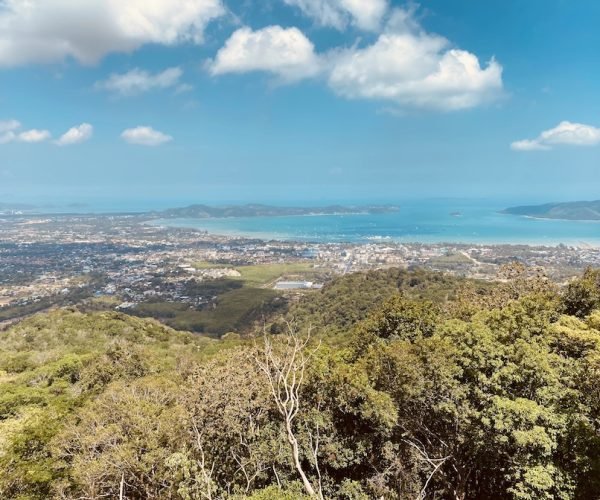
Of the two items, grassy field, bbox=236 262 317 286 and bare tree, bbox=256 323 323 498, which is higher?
bare tree, bbox=256 323 323 498

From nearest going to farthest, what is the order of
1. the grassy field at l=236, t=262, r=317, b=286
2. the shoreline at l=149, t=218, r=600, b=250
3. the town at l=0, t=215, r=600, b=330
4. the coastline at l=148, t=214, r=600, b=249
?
the town at l=0, t=215, r=600, b=330 → the grassy field at l=236, t=262, r=317, b=286 → the shoreline at l=149, t=218, r=600, b=250 → the coastline at l=148, t=214, r=600, b=249

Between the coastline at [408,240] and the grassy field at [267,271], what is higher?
the coastline at [408,240]

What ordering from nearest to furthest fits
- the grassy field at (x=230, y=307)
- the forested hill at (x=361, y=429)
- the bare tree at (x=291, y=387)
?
the bare tree at (x=291, y=387)
the forested hill at (x=361, y=429)
the grassy field at (x=230, y=307)

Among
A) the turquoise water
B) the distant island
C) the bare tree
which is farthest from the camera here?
the distant island

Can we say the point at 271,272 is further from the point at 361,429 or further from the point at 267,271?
the point at 361,429

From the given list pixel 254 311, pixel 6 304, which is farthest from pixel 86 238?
pixel 254 311

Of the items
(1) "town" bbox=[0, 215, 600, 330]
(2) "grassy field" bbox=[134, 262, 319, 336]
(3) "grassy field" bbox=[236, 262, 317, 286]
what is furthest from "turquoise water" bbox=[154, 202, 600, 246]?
(2) "grassy field" bbox=[134, 262, 319, 336]

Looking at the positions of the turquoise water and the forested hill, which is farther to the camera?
the turquoise water

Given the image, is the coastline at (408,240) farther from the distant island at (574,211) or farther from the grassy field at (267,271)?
the distant island at (574,211)

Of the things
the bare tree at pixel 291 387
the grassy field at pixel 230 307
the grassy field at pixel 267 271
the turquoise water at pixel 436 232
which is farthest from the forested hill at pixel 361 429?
the turquoise water at pixel 436 232

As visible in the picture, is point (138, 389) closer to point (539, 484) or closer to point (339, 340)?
point (539, 484)

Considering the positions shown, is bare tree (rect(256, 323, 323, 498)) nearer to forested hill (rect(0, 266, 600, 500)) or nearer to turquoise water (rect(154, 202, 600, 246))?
forested hill (rect(0, 266, 600, 500))

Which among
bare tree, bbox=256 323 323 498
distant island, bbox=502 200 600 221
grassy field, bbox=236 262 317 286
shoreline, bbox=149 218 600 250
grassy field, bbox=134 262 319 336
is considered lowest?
grassy field, bbox=134 262 319 336
